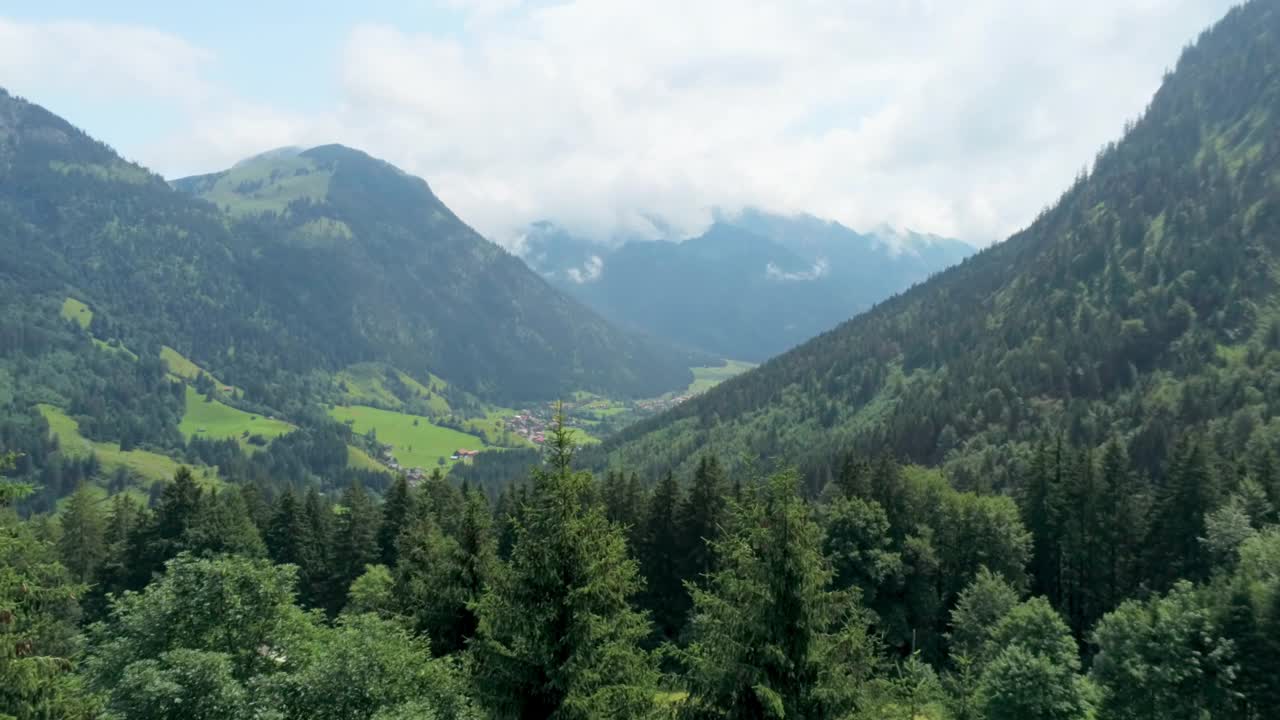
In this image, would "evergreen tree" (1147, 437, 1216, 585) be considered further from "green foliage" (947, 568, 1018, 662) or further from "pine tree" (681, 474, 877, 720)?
"pine tree" (681, 474, 877, 720)

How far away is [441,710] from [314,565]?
59817mm

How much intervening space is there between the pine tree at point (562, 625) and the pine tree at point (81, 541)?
78.4 meters

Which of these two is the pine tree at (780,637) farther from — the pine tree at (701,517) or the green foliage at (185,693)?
the pine tree at (701,517)

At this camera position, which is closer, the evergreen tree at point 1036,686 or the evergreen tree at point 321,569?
the evergreen tree at point 1036,686

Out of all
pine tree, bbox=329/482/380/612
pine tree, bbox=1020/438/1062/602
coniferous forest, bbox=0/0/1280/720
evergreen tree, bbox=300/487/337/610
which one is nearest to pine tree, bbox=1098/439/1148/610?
coniferous forest, bbox=0/0/1280/720

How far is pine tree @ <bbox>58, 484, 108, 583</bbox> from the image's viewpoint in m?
79.4

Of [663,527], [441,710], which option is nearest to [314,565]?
[663,527]

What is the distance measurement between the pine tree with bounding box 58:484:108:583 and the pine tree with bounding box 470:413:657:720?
3087 inches

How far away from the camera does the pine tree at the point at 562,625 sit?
20906 millimetres

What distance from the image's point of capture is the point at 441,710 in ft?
90.9

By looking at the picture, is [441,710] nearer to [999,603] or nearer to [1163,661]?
[1163,661]

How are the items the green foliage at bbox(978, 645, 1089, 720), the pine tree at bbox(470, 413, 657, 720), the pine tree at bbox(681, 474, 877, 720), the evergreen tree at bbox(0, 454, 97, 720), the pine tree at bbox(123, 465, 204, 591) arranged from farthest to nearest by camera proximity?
the pine tree at bbox(123, 465, 204, 591) < the green foliage at bbox(978, 645, 1089, 720) < the pine tree at bbox(681, 474, 877, 720) < the pine tree at bbox(470, 413, 657, 720) < the evergreen tree at bbox(0, 454, 97, 720)

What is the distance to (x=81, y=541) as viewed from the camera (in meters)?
81.2

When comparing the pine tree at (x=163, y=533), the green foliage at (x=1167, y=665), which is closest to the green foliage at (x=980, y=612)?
the green foliage at (x=1167, y=665)
